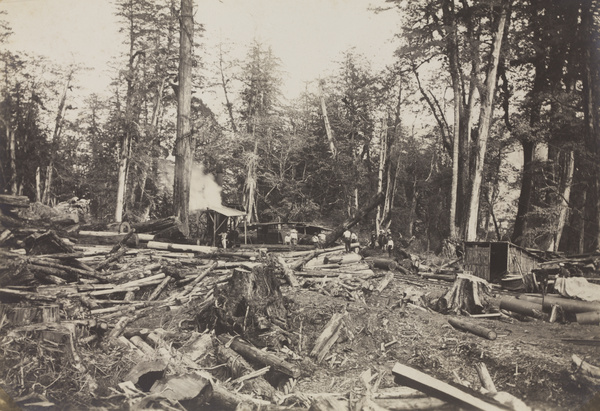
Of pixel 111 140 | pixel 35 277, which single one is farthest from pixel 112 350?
pixel 111 140

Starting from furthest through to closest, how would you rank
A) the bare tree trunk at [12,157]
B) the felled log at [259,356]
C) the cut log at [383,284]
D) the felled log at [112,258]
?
the cut log at [383,284] → the felled log at [112,258] → the bare tree trunk at [12,157] → the felled log at [259,356]

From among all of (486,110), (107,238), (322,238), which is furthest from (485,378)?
(322,238)

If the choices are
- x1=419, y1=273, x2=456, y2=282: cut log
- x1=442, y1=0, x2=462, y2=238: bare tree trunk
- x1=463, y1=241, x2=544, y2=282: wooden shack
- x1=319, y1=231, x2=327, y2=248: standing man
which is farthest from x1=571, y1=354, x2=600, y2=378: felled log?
x1=442, y1=0, x2=462, y2=238: bare tree trunk

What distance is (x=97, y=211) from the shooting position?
439 inches

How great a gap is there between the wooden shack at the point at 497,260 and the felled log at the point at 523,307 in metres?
2.65

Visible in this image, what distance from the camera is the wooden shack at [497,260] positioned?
8.30 m

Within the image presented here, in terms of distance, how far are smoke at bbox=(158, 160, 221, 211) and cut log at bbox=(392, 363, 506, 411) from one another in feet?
16.5

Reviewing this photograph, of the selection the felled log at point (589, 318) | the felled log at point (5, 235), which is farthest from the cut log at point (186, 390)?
the felled log at point (589, 318)

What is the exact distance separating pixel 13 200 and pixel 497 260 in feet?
30.8

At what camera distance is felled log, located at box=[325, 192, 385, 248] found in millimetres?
9016

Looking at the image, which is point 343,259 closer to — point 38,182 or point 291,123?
point 291,123

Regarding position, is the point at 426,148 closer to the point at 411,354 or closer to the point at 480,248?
the point at 480,248

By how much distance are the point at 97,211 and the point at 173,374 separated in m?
9.22

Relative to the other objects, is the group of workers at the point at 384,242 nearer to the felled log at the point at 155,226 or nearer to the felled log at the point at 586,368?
the felled log at the point at 155,226
